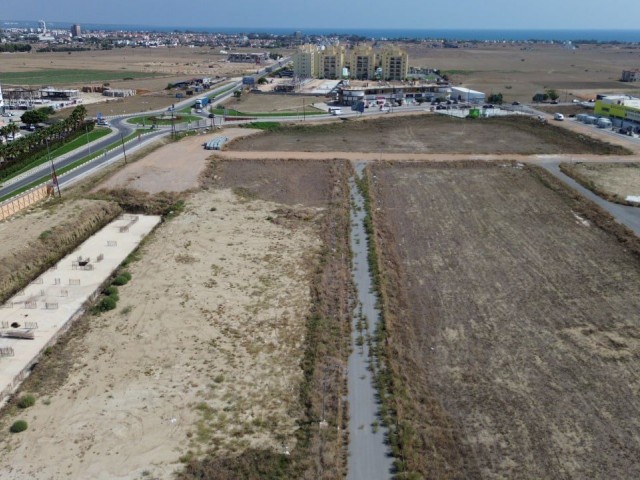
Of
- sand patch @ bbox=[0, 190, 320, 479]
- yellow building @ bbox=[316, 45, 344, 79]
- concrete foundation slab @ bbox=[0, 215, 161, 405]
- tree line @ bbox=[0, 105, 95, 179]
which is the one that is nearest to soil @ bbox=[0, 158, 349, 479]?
sand patch @ bbox=[0, 190, 320, 479]

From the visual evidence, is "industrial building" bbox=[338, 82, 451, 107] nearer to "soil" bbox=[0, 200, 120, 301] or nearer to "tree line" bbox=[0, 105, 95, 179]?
"tree line" bbox=[0, 105, 95, 179]

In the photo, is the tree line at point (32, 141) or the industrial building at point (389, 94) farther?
the industrial building at point (389, 94)

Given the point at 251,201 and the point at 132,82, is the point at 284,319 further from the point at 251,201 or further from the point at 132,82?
the point at 132,82

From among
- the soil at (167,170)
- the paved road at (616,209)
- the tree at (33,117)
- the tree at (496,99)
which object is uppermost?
the tree at (496,99)

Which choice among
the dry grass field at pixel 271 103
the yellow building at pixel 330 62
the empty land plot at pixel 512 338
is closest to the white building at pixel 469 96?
the dry grass field at pixel 271 103

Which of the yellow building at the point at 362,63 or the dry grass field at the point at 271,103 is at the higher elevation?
the yellow building at the point at 362,63

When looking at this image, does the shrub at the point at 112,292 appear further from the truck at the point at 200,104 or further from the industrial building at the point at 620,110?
the industrial building at the point at 620,110

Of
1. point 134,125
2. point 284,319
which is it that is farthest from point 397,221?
point 134,125
